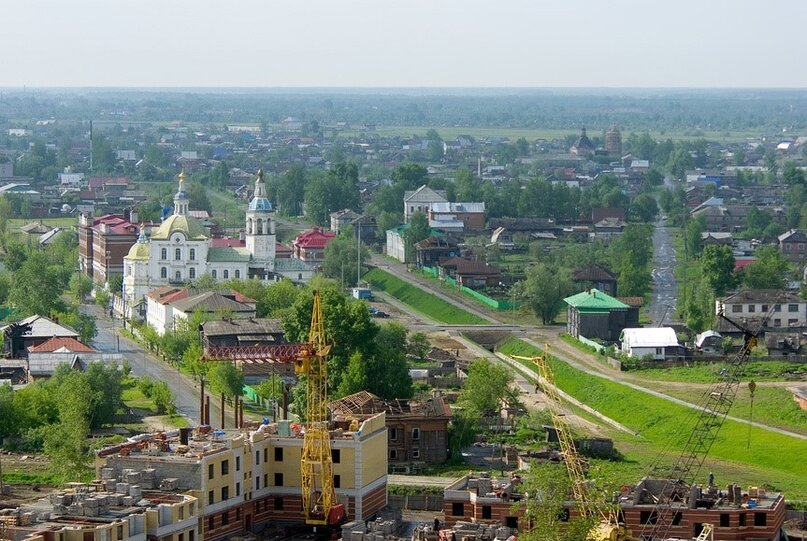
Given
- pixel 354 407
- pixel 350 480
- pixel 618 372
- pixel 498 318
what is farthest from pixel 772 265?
pixel 350 480

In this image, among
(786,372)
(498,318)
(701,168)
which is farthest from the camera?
(701,168)

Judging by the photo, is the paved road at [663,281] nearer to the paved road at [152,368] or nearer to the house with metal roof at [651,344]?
the house with metal roof at [651,344]

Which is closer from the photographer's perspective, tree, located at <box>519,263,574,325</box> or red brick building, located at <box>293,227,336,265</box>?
tree, located at <box>519,263,574,325</box>

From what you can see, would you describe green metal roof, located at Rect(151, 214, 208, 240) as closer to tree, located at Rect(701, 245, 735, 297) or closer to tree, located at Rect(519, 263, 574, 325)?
tree, located at Rect(519, 263, 574, 325)

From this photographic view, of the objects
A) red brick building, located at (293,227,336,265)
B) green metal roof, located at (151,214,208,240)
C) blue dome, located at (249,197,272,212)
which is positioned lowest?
red brick building, located at (293,227,336,265)

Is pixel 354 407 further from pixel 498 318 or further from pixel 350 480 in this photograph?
pixel 498 318

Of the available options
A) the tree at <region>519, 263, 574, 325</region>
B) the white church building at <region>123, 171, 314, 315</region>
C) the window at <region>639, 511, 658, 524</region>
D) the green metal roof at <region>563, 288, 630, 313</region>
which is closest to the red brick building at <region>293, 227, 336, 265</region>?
the white church building at <region>123, 171, 314, 315</region>

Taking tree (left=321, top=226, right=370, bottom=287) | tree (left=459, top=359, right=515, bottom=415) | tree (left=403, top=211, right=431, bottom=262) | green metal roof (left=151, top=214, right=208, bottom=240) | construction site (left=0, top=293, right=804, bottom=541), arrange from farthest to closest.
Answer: tree (left=403, top=211, right=431, bottom=262) < tree (left=321, top=226, right=370, bottom=287) < green metal roof (left=151, top=214, right=208, bottom=240) < tree (left=459, top=359, right=515, bottom=415) < construction site (left=0, top=293, right=804, bottom=541)
